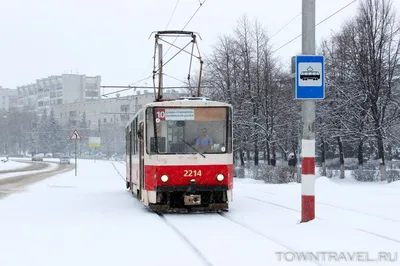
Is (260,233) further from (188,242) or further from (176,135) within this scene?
(176,135)

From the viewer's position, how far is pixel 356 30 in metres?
39.8

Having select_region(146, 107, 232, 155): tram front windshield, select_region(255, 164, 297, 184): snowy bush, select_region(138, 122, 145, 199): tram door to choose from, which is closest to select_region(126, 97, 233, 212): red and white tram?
select_region(146, 107, 232, 155): tram front windshield

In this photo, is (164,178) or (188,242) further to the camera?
(164,178)

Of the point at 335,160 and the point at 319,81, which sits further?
the point at 335,160

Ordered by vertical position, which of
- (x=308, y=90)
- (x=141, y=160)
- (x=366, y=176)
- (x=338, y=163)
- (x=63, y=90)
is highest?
(x=63, y=90)

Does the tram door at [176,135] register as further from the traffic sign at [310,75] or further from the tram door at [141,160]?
the traffic sign at [310,75]

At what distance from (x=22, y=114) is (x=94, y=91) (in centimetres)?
3666

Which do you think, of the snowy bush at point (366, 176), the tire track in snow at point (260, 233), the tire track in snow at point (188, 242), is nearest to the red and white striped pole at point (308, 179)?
the tire track in snow at point (260, 233)

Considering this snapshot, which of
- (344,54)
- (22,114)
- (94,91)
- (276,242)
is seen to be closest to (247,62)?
(344,54)

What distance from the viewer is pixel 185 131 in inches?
577

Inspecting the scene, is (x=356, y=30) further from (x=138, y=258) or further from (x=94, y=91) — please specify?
(x=94, y=91)

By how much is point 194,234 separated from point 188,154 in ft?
12.5

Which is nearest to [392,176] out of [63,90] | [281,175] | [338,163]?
[281,175]

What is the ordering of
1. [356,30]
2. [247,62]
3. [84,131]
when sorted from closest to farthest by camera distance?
[356,30], [247,62], [84,131]
